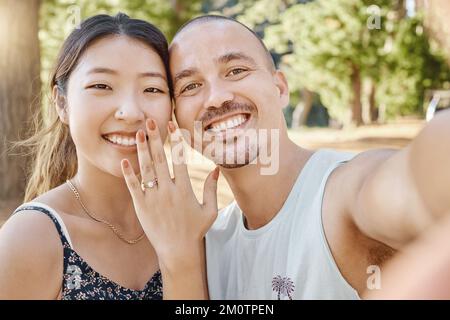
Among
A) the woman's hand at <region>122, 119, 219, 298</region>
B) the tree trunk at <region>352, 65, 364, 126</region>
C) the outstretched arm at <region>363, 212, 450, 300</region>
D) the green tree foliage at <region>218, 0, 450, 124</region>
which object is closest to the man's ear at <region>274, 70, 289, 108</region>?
the woman's hand at <region>122, 119, 219, 298</region>

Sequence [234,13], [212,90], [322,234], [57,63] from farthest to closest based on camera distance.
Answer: [234,13] → [57,63] → [212,90] → [322,234]

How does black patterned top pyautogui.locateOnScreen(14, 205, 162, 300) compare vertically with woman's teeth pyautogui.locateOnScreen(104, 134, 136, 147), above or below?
below

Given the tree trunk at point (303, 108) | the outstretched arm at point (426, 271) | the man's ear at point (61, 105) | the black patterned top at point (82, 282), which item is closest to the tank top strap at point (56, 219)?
the black patterned top at point (82, 282)

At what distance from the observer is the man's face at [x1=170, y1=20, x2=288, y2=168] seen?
81.7 inches

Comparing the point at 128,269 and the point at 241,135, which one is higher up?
the point at 241,135

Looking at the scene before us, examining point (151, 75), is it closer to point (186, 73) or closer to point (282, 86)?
point (186, 73)

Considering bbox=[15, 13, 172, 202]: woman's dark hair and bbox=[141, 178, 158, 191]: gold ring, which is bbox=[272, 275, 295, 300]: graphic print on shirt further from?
bbox=[15, 13, 172, 202]: woman's dark hair

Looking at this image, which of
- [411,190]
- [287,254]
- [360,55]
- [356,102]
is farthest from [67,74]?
[356,102]

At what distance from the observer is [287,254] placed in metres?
1.82

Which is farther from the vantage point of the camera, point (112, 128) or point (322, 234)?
point (112, 128)

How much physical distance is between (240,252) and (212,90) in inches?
25.4

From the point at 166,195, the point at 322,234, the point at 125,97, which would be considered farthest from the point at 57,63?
the point at 322,234
